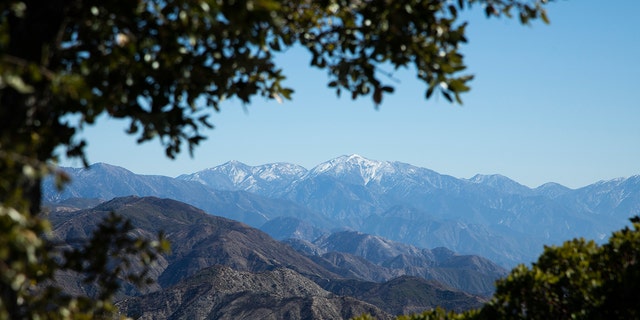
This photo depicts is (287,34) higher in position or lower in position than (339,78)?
higher

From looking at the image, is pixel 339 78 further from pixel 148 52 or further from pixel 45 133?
pixel 45 133

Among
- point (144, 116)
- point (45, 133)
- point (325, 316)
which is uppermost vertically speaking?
point (144, 116)

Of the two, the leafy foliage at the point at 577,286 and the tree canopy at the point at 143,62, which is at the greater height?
the tree canopy at the point at 143,62

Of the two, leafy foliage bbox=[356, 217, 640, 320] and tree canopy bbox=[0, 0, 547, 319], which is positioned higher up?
tree canopy bbox=[0, 0, 547, 319]

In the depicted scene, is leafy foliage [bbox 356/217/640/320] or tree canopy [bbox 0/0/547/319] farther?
leafy foliage [bbox 356/217/640/320]

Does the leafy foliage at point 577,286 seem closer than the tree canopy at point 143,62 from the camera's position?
No

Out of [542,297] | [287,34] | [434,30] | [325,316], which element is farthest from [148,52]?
[325,316]

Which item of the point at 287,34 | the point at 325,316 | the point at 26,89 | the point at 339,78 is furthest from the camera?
the point at 325,316

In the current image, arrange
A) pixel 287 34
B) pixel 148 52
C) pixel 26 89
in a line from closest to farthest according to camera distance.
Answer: pixel 26 89, pixel 148 52, pixel 287 34

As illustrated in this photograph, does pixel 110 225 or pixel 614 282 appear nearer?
pixel 110 225

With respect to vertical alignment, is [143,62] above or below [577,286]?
above

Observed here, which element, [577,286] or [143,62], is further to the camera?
[577,286]
